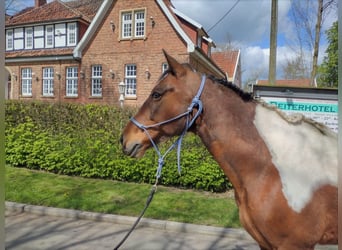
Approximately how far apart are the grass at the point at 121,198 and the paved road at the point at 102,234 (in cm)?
26

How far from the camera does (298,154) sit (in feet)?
7.09

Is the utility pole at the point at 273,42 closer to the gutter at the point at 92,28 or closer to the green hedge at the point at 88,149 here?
the green hedge at the point at 88,149

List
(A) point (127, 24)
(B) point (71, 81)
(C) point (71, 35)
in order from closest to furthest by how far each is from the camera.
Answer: (A) point (127, 24)
(B) point (71, 81)
(C) point (71, 35)

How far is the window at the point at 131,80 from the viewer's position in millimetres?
20259

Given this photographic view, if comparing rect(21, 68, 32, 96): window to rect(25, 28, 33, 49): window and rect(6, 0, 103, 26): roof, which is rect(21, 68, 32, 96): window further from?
rect(6, 0, 103, 26): roof

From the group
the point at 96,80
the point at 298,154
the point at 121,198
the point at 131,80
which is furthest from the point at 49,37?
the point at 298,154

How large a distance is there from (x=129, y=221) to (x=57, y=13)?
78.4 feet

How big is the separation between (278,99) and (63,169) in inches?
248

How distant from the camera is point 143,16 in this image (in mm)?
19781

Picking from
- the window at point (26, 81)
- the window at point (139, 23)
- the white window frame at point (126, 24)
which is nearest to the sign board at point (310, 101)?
the window at point (139, 23)

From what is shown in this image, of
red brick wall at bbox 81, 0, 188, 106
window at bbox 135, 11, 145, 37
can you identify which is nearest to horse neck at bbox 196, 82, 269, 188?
red brick wall at bbox 81, 0, 188, 106

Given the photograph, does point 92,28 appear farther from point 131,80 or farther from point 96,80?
point 131,80

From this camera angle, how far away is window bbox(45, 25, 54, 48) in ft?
79.0

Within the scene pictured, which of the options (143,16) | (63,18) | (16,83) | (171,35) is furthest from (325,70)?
(16,83)
